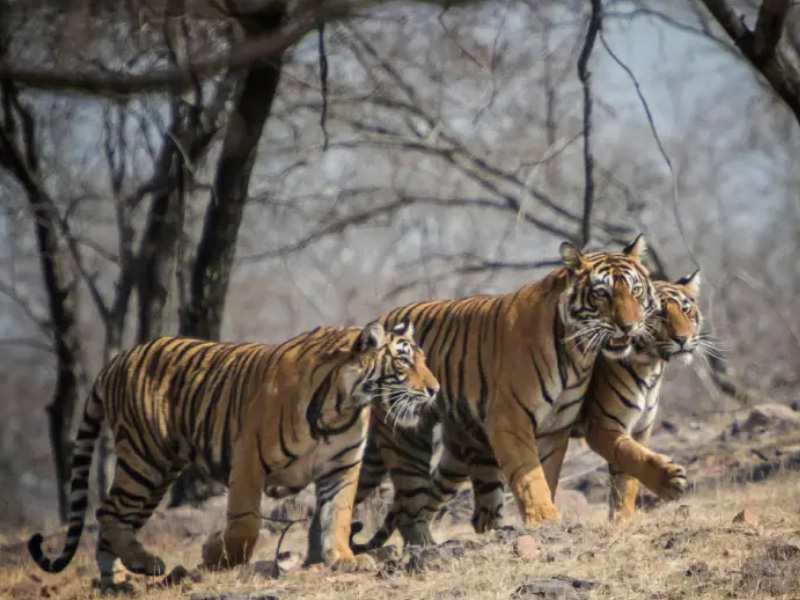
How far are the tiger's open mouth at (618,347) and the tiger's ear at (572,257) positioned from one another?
453 mm

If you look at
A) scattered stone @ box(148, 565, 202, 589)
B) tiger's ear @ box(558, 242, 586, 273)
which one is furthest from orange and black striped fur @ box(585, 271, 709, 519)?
scattered stone @ box(148, 565, 202, 589)

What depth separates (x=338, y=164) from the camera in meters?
17.5

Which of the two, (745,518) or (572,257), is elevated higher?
(572,257)

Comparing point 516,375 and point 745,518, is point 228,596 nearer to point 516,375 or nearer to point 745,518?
point 516,375

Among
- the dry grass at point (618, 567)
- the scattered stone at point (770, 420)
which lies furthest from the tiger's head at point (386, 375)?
the scattered stone at point (770, 420)

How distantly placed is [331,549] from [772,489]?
127 inches

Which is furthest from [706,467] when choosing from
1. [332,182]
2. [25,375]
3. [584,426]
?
[25,375]

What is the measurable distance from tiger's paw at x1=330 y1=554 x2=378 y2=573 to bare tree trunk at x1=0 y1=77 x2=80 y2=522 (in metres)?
6.06

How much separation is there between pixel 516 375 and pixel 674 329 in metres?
0.92

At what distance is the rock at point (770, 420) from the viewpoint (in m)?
11.1

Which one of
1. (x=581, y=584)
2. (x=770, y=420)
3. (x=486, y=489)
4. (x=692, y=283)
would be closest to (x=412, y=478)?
(x=486, y=489)

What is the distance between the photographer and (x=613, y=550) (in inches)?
246

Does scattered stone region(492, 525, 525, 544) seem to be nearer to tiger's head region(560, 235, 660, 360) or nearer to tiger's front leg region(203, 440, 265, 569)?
tiger's head region(560, 235, 660, 360)

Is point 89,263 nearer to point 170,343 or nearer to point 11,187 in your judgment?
point 11,187
